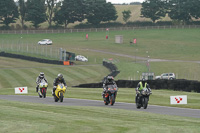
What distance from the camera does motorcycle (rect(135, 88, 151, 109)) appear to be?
21.8 meters

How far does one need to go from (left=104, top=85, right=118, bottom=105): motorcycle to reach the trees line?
125m

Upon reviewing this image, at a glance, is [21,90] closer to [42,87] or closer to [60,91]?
[42,87]

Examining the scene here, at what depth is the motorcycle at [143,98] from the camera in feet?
71.6

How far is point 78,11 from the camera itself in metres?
154

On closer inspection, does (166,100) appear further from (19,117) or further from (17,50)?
(17,50)

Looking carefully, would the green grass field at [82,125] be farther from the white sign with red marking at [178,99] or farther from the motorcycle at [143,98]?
the white sign with red marking at [178,99]

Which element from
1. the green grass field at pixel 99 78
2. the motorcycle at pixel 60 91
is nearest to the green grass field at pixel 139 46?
the green grass field at pixel 99 78

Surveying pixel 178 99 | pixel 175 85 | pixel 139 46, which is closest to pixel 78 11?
pixel 139 46

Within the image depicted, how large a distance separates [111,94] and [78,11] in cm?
13152

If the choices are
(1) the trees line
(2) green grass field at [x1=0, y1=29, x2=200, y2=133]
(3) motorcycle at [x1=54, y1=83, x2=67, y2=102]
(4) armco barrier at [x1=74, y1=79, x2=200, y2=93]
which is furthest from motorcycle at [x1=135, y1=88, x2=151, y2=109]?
(1) the trees line

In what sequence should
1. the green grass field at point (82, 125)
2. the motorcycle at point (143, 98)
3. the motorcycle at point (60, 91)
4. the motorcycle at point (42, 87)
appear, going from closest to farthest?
the green grass field at point (82, 125) < the motorcycle at point (143, 98) < the motorcycle at point (60, 91) < the motorcycle at point (42, 87)

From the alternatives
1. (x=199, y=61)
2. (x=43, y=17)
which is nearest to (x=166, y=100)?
(x=199, y=61)

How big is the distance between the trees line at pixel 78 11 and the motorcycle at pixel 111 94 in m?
125

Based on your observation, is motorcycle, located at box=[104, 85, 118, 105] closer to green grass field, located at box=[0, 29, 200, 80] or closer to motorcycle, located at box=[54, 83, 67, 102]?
motorcycle, located at box=[54, 83, 67, 102]
